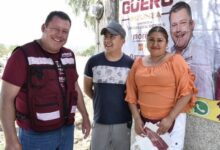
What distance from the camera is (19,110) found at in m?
2.63

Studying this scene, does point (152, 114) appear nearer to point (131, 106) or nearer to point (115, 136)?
point (131, 106)

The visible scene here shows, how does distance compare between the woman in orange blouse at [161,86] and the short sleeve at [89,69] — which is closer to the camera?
the woman in orange blouse at [161,86]

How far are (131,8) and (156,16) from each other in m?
0.51

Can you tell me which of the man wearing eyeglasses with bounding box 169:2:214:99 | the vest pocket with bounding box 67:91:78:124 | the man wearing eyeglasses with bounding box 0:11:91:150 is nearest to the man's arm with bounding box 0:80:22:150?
the man wearing eyeglasses with bounding box 0:11:91:150

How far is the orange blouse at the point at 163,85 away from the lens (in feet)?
8.49

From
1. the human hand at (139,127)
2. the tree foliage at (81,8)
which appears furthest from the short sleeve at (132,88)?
the tree foliage at (81,8)

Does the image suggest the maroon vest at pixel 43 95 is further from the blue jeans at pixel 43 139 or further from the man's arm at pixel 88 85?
the man's arm at pixel 88 85

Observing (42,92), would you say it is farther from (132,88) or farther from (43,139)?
(132,88)

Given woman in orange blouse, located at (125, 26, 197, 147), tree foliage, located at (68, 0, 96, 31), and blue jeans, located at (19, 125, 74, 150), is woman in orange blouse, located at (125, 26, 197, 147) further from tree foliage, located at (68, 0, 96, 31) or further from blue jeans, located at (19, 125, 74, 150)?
tree foliage, located at (68, 0, 96, 31)

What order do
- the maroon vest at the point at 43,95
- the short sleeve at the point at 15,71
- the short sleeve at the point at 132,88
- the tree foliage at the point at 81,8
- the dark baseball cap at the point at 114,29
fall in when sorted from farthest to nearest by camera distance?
the tree foliage at the point at 81,8
the dark baseball cap at the point at 114,29
the short sleeve at the point at 132,88
the maroon vest at the point at 43,95
the short sleeve at the point at 15,71

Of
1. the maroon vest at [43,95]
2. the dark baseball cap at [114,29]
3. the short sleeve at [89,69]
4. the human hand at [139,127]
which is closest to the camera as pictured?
the maroon vest at [43,95]

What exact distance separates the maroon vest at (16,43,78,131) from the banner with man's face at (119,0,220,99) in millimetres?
1214

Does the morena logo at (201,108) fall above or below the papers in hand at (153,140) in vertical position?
above

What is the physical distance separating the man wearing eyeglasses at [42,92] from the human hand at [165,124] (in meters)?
0.88
